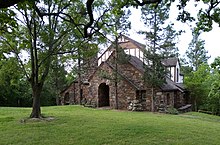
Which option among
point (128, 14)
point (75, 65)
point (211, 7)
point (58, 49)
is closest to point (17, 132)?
point (58, 49)

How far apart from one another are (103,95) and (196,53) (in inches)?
945

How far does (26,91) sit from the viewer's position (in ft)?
92.7

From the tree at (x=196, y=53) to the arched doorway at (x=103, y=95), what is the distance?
22.5m

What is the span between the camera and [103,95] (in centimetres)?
2566

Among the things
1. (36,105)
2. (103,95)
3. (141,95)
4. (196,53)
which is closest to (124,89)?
(141,95)

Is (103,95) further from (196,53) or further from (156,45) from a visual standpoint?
(196,53)

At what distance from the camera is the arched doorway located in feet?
82.6

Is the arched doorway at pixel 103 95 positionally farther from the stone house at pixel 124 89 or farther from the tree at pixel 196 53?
the tree at pixel 196 53

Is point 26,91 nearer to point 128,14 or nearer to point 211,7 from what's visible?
point 128,14

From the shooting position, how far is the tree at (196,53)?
42.4 m

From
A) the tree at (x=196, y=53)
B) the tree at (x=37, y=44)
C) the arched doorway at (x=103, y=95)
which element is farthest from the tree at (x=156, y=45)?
the tree at (x=196, y=53)

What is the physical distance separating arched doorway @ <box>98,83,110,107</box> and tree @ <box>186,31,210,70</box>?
22.5 meters

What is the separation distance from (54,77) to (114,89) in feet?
26.3

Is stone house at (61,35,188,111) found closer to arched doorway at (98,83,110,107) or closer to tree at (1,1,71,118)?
arched doorway at (98,83,110,107)
